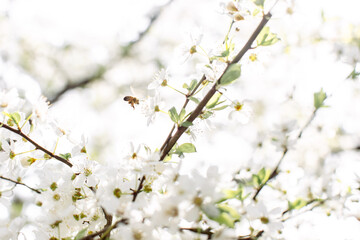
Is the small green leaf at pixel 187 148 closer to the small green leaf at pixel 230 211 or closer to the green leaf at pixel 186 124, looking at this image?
the green leaf at pixel 186 124

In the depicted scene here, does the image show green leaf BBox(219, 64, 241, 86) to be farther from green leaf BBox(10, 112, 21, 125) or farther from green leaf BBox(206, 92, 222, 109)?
green leaf BBox(10, 112, 21, 125)

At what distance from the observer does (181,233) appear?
72 centimetres

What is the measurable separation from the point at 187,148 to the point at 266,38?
37 cm

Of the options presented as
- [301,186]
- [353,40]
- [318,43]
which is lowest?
[301,186]

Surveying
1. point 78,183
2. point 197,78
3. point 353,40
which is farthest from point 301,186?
point 353,40

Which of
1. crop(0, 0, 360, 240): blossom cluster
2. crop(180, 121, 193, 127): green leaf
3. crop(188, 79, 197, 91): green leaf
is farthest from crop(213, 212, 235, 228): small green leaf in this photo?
crop(188, 79, 197, 91): green leaf

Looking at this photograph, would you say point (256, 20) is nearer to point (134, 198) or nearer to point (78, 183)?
point (134, 198)

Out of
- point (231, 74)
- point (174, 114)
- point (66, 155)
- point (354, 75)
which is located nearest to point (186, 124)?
point (174, 114)

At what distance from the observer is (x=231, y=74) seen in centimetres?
78

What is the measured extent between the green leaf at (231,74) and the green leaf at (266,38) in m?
0.14

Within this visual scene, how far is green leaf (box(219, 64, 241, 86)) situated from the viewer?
0.78 metres

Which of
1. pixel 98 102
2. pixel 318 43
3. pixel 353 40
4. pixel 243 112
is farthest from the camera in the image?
pixel 98 102

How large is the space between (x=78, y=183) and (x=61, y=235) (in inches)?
6.7

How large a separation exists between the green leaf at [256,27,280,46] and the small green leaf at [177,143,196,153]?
13.4 inches
